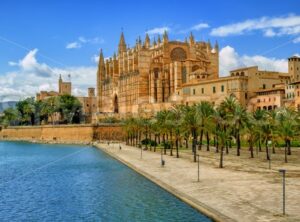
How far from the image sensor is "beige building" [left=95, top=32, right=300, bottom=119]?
234 ft

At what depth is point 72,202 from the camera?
23.2 metres

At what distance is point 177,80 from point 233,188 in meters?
66.9

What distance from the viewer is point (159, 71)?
95750 mm

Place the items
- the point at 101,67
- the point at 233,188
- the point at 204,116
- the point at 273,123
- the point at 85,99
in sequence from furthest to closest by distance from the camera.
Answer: the point at 85,99 → the point at 101,67 → the point at 204,116 → the point at 273,123 → the point at 233,188

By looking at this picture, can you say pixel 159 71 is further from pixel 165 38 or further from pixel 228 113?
pixel 228 113

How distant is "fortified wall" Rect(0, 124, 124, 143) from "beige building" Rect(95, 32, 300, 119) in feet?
24.1

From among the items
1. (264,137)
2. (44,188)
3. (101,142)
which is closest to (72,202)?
(44,188)

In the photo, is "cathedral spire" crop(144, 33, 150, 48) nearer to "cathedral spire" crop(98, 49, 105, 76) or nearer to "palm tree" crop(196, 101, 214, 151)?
"cathedral spire" crop(98, 49, 105, 76)

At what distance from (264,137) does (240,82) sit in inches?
1276

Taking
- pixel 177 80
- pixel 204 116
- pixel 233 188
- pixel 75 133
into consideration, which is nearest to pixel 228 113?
pixel 204 116

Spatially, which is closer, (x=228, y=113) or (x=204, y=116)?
(x=228, y=113)

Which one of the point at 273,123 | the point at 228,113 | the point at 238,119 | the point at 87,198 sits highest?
the point at 228,113

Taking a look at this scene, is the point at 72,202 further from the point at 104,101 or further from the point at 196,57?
the point at 104,101

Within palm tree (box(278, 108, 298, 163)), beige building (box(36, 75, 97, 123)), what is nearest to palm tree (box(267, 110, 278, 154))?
palm tree (box(278, 108, 298, 163))
